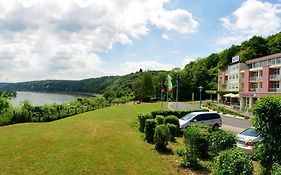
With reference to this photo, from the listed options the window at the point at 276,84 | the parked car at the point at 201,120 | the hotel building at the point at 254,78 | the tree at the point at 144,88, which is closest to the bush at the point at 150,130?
the parked car at the point at 201,120

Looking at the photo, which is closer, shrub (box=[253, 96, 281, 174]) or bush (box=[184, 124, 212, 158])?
shrub (box=[253, 96, 281, 174])

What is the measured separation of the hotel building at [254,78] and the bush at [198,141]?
31006 mm

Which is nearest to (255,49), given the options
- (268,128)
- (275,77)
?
(275,77)

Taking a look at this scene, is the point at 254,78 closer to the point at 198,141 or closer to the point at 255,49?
the point at 255,49

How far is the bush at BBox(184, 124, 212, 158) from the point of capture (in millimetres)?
15148

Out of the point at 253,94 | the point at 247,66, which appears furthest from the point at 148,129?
the point at 247,66

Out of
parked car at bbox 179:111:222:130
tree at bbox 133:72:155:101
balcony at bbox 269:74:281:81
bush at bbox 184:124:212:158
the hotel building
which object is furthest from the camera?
tree at bbox 133:72:155:101

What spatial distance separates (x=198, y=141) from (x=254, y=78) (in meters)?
54.4

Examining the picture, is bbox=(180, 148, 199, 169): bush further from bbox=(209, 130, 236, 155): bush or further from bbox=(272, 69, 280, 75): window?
bbox=(272, 69, 280, 75): window

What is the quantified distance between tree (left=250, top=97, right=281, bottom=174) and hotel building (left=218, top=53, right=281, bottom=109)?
3660cm

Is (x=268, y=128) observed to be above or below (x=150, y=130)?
above

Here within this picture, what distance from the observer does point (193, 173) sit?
13.4 m

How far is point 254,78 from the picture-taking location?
6488cm

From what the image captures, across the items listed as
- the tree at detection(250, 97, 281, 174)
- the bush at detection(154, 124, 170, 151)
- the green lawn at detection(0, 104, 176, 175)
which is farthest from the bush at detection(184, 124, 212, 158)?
the tree at detection(250, 97, 281, 174)
